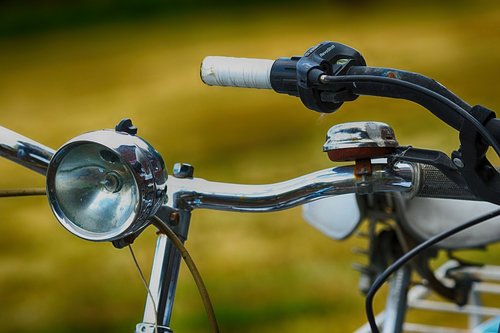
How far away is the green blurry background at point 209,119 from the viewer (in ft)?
8.66

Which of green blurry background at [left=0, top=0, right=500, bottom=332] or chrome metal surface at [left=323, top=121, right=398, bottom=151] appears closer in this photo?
chrome metal surface at [left=323, top=121, right=398, bottom=151]

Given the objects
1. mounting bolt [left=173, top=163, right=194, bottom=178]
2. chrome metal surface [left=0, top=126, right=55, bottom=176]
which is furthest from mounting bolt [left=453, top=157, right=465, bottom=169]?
chrome metal surface [left=0, top=126, right=55, bottom=176]

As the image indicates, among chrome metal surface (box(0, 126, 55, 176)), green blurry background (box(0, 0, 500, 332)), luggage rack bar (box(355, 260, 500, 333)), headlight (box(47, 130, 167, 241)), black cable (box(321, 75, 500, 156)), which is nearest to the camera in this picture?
black cable (box(321, 75, 500, 156))

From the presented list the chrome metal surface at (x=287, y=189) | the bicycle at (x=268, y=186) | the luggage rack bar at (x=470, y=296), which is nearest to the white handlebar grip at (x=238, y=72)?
the bicycle at (x=268, y=186)

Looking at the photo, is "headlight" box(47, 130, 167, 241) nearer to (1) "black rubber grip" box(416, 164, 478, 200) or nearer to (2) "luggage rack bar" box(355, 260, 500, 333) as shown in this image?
(1) "black rubber grip" box(416, 164, 478, 200)

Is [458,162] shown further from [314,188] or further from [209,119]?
[209,119]

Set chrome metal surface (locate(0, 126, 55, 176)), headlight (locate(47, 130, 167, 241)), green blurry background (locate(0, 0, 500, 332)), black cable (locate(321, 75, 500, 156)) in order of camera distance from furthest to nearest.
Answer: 1. green blurry background (locate(0, 0, 500, 332))
2. chrome metal surface (locate(0, 126, 55, 176))
3. headlight (locate(47, 130, 167, 241))
4. black cable (locate(321, 75, 500, 156))

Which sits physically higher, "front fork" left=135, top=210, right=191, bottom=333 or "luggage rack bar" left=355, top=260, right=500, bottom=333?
"luggage rack bar" left=355, top=260, right=500, bottom=333

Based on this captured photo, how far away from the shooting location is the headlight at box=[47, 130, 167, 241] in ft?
2.49

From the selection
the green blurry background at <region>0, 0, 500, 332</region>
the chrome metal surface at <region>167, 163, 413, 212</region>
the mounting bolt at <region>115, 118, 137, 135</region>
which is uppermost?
the green blurry background at <region>0, 0, 500, 332</region>

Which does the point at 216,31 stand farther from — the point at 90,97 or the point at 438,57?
the point at 438,57

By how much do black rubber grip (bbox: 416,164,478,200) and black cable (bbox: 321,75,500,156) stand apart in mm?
87

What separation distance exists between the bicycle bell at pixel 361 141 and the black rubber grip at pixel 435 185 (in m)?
0.03

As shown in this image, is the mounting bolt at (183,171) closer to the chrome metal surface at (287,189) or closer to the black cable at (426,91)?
the chrome metal surface at (287,189)
